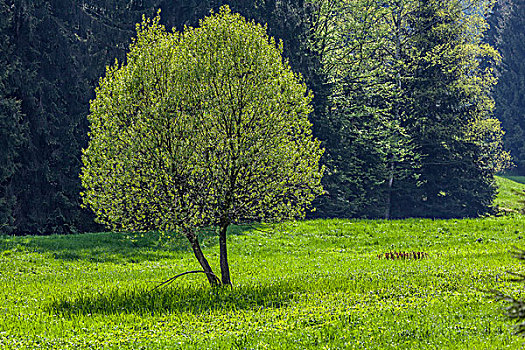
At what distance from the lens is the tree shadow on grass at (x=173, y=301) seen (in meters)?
14.9

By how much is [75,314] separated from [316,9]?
38338 millimetres

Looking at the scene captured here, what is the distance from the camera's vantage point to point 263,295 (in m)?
16.2

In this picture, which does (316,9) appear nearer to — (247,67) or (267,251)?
(267,251)

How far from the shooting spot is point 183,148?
636 inches

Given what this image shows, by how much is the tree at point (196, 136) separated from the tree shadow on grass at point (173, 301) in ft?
5.14

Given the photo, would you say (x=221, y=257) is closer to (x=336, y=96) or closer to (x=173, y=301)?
(x=173, y=301)

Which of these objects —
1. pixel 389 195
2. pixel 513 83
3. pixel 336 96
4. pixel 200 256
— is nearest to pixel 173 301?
pixel 200 256

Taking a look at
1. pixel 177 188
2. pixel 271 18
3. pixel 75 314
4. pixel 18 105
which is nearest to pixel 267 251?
pixel 177 188

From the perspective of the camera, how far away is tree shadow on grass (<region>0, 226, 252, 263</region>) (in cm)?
2534

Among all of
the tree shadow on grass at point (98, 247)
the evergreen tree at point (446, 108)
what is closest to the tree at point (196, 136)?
the tree shadow on grass at point (98, 247)

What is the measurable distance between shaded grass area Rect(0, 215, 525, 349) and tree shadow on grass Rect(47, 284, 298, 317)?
2.0 inches

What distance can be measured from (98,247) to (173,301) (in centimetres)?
1288

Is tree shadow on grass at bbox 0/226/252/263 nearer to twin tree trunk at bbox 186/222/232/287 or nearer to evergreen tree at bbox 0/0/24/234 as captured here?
evergreen tree at bbox 0/0/24/234

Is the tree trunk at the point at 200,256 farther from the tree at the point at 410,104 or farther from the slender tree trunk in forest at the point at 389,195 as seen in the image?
the slender tree trunk in forest at the point at 389,195
